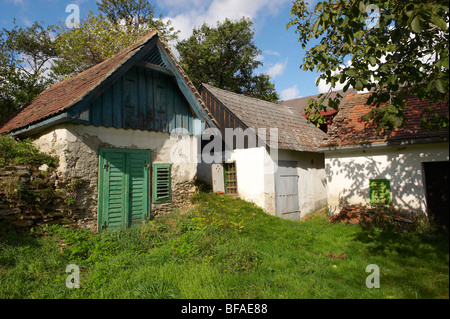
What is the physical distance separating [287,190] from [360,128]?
3.65 metres

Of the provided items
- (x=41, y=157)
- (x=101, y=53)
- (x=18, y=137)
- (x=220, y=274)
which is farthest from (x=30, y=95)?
(x=220, y=274)

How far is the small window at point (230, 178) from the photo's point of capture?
455 inches

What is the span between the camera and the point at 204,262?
4.84m

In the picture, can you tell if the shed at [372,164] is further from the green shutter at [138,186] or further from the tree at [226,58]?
the tree at [226,58]

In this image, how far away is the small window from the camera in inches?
455

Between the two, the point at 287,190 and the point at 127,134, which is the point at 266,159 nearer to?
the point at 287,190

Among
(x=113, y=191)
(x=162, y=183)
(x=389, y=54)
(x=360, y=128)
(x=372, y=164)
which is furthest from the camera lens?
(x=360, y=128)

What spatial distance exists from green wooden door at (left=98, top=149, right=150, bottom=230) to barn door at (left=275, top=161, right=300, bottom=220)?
5249mm

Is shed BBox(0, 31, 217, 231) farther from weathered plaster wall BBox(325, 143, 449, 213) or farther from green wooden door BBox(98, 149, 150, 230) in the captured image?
weathered plaster wall BBox(325, 143, 449, 213)

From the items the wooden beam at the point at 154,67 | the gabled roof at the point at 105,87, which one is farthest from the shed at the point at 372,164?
the wooden beam at the point at 154,67

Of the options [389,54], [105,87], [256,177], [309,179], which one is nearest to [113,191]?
[105,87]

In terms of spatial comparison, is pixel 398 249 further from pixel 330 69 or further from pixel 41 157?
pixel 41 157

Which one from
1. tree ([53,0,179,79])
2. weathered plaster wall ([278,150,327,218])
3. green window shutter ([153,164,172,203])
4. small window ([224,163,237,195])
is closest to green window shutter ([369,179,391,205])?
weathered plaster wall ([278,150,327,218])

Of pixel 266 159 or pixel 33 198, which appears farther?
pixel 266 159
